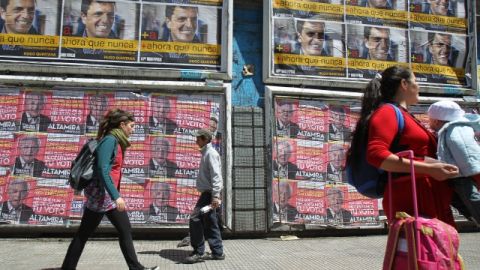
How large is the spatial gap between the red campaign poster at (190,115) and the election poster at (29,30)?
216 cm

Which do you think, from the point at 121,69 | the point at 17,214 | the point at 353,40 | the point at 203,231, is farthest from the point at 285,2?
the point at 17,214

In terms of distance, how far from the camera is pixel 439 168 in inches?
90.0

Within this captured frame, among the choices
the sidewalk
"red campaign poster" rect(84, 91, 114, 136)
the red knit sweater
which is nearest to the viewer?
the red knit sweater

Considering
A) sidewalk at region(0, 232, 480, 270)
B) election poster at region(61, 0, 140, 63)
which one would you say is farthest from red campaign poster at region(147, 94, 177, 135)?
sidewalk at region(0, 232, 480, 270)

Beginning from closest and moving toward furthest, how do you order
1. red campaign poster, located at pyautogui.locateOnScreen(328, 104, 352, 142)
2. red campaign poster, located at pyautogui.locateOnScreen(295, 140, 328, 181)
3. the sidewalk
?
the sidewalk → red campaign poster, located at pyautogui.locateOnScreen(295, 140, 328, 181) → red campaign poster, located at pyautogui.locateOnScreen(328, 104, 352, 142)

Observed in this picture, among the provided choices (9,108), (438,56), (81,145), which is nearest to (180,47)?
(81,145)

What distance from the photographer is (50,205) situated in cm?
709

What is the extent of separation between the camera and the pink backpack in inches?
87.5

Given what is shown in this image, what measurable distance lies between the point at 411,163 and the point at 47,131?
246 inches

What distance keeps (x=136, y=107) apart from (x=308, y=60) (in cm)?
311

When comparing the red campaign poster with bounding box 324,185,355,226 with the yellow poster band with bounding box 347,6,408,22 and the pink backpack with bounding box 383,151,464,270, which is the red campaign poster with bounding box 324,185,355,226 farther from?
the pink backpack with bounding box 383,151,464,270

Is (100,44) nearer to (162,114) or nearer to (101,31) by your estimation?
(101,31)

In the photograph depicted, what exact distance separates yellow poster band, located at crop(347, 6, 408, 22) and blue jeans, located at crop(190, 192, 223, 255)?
15.6 feet

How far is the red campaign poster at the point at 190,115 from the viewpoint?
7562 mm
